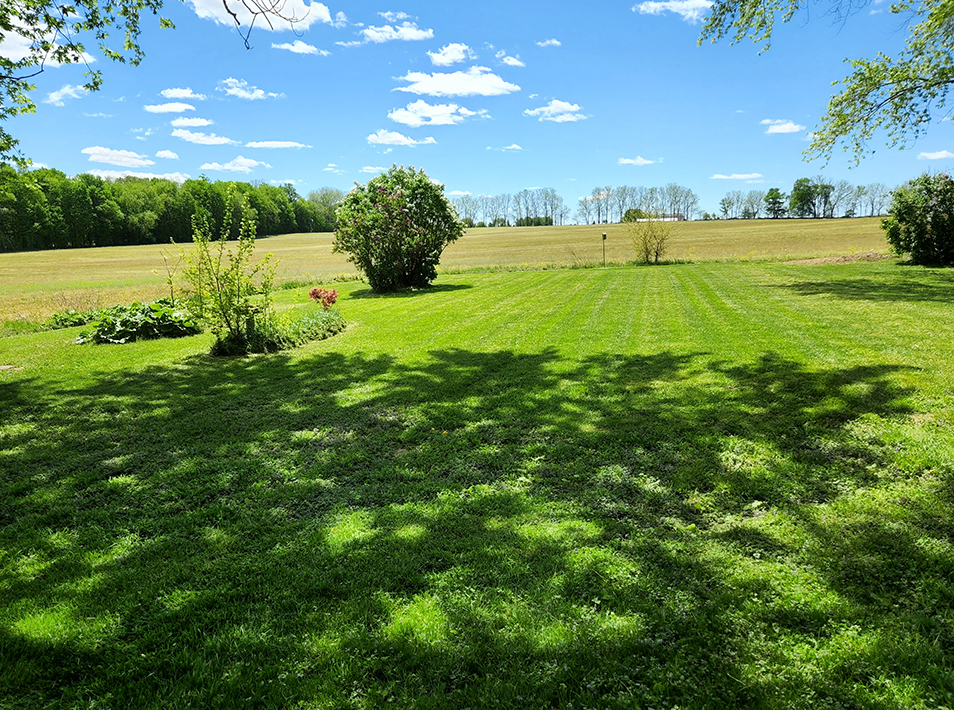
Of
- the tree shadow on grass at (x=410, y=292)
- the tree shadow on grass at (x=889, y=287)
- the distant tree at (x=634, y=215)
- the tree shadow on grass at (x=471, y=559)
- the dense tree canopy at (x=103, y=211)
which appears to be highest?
the dense tree canopy at (x=103, y=211)

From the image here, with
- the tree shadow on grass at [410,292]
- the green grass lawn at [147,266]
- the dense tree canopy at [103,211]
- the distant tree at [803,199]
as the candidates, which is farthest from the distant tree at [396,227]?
the distant tree at [803,199]

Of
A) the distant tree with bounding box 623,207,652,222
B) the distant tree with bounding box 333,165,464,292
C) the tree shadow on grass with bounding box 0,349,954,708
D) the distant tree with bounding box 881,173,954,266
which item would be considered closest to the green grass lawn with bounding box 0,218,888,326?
the distant tree with bounding box 623,207,652,222

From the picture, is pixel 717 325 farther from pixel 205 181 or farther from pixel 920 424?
pixel 205 181

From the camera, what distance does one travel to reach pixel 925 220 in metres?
19.3

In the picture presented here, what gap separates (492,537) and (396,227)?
1698 centimetres

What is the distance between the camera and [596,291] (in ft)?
54.3

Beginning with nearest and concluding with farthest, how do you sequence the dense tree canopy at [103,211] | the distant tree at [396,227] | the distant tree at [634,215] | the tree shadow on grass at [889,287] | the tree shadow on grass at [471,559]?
the tree shadow on grass at [471,559]
the tree shadow on grass at [889,287]
the distant tree at [396,227]
the distant tree at [634,215]
the dense tree canopy at [103,211]

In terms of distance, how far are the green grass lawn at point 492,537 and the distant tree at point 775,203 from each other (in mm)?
115740

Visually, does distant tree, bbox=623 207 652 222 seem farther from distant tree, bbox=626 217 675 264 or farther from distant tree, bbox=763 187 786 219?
distant tree, bbox=763 187 786 219

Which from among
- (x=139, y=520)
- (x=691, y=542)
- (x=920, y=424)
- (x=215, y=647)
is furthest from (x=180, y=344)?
(x=920, y=424)

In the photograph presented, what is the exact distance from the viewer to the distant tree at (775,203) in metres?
104

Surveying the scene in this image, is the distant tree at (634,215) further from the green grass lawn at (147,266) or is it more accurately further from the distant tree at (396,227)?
the distant tree at (396,227)

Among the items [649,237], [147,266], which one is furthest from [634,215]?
[147,266]

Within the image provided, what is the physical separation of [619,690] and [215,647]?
1.89 meters
